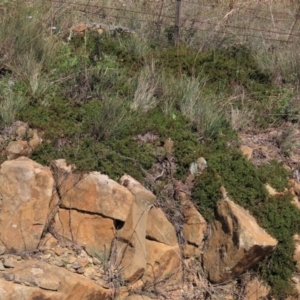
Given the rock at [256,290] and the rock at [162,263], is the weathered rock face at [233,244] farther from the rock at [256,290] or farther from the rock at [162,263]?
the rock at [162,263]

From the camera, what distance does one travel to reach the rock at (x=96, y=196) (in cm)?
497

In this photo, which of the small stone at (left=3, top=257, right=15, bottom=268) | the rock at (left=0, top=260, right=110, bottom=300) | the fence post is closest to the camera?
the rock at (left=0, top=260, right=110, bottom=300)

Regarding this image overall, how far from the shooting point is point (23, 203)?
15.9ft

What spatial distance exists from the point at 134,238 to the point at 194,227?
65 centimetres

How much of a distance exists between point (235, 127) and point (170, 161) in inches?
41.7

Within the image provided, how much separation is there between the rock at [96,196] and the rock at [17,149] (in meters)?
0.51

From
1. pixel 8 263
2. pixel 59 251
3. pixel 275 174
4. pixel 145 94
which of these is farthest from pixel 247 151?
pixel 8 263

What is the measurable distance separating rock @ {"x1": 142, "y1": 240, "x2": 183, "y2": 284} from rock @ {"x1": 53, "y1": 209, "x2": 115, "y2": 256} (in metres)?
0.40

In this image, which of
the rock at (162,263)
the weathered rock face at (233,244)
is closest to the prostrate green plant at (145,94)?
the weathered rock face at (233,244)

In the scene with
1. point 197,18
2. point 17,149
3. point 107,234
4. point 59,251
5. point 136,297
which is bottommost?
point 136,297

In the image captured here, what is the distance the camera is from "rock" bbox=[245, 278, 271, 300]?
516 cm

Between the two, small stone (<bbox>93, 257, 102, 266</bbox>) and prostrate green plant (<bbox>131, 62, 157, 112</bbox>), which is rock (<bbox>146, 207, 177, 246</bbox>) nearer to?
small stone (<bbox>93, 257, 102, 266</bbox>)

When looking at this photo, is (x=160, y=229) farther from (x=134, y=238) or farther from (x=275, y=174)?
(x=275, y=174)

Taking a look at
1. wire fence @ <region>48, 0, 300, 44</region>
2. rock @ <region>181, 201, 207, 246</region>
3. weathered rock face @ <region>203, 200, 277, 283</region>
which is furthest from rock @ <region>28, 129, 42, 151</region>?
wire fence @ <region>48, 0, 300, 44</region>
